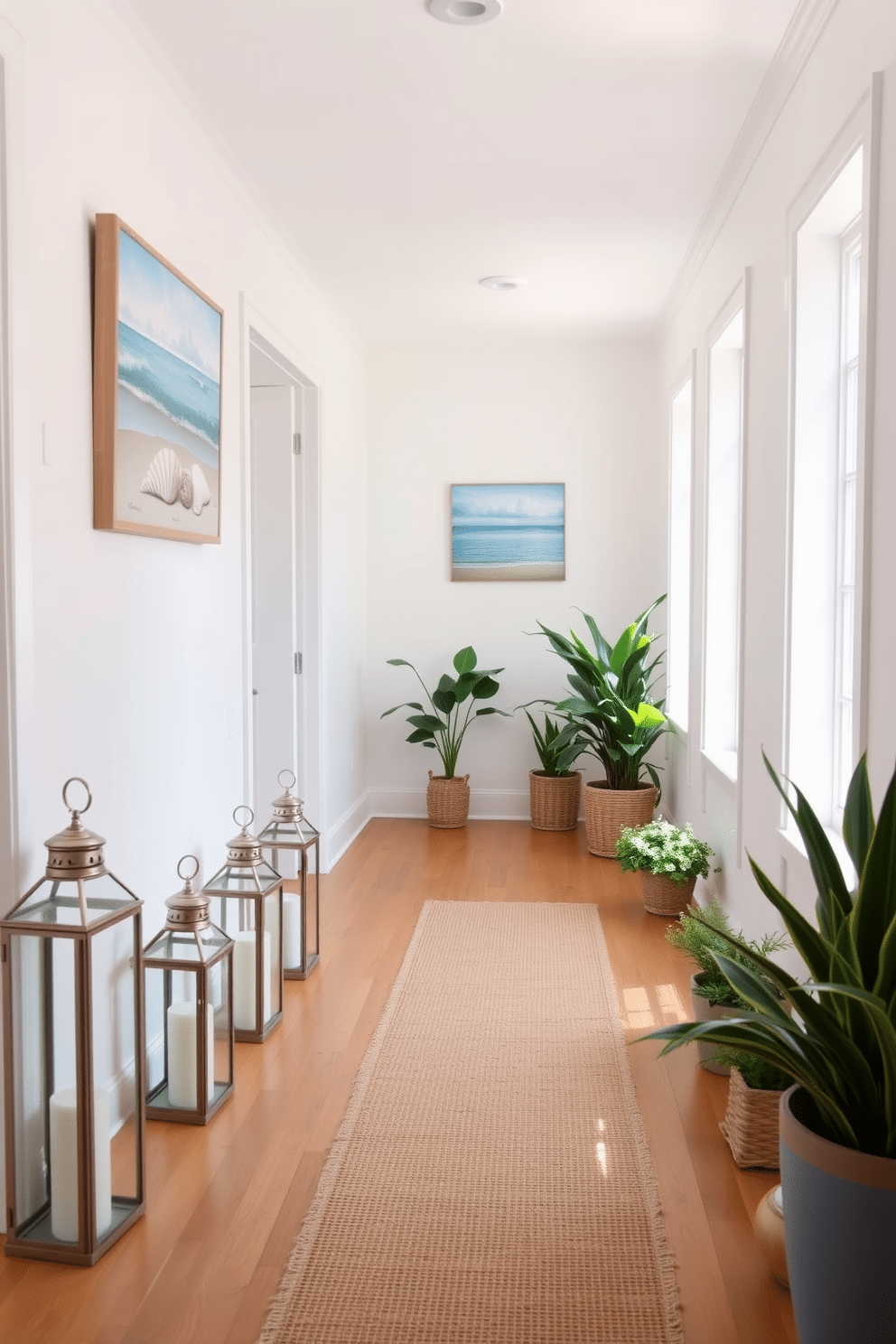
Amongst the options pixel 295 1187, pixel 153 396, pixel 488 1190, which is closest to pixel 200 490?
pixel 153 396

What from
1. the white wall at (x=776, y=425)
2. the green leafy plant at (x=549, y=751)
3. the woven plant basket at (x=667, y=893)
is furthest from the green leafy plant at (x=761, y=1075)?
the green leafy plant at (x=549, y=751)

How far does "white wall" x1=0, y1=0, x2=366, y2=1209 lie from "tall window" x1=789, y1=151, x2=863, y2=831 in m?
1.64

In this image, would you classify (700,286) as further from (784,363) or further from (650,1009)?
(650,1009)

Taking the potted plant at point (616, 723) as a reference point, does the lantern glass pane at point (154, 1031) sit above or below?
below

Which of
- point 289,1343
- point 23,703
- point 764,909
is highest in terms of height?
point 23,703

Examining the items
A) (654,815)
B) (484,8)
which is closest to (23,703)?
(484,8)

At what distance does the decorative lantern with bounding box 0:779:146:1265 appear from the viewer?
1.93 metres

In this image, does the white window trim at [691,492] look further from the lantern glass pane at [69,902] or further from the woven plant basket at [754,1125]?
the lantern glass pane at [69,902]

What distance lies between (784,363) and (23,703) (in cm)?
208

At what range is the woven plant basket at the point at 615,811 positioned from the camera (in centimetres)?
513

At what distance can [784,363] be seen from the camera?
2.84m

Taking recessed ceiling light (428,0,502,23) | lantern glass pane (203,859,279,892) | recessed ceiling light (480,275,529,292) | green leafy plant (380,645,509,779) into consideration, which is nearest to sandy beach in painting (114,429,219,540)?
lantern glass pane (203,859,279,892)

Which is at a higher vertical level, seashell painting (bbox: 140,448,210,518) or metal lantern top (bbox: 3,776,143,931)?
seashell painting (bbox: 140,448,210,518)

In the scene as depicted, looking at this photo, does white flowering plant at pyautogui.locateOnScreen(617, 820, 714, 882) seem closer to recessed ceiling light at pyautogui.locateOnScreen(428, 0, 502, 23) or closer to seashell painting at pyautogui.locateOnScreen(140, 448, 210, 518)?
seashell painting at pyautogui.locateOnScreen(140, 448, 210, 518)
